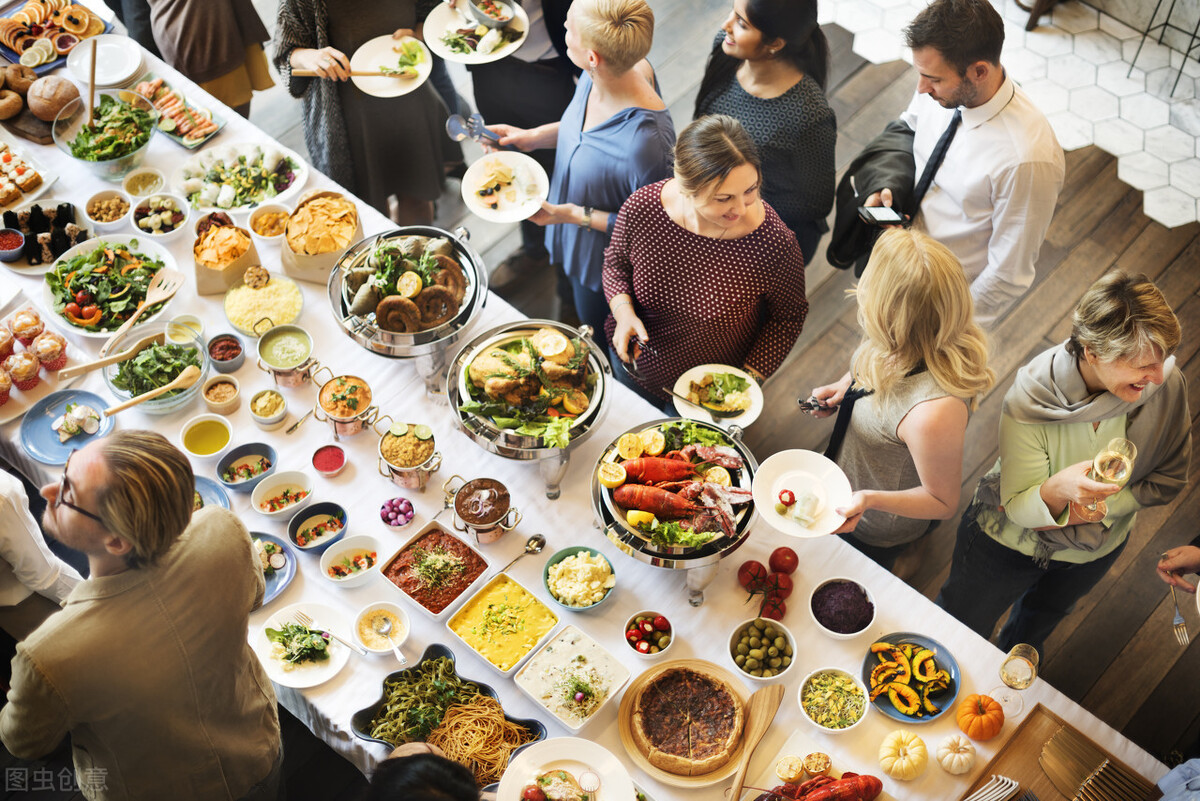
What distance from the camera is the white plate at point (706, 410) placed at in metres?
3.11

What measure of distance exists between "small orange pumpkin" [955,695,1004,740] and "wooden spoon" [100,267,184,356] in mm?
3029

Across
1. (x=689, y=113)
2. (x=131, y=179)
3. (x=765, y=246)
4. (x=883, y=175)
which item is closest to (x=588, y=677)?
(x=765, y=246)

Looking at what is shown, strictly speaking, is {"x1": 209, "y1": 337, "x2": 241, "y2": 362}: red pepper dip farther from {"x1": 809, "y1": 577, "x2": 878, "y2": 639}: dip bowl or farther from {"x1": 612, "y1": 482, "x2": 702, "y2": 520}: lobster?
{"x1": 809, "y1": 577, "x2": 878, "y2": 639}: dip bowl

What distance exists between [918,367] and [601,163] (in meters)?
1.51

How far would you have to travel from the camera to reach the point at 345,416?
3.14 m

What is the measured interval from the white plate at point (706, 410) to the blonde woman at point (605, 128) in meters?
0.78

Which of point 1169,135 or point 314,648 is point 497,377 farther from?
point 1169,135

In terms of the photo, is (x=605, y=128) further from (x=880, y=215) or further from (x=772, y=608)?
(x=772, y=608)

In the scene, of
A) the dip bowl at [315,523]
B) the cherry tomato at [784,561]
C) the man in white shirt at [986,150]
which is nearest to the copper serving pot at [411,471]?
the dip bowl at [315,523]

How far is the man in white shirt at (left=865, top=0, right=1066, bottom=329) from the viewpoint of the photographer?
3.11m

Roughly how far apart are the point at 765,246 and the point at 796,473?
2.77 feet

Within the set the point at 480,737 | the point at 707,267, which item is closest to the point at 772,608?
the point at 480,737

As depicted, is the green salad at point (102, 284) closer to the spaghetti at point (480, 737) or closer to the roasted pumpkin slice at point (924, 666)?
the spaghetti at point (480, 737)

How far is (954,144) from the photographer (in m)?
3.36
